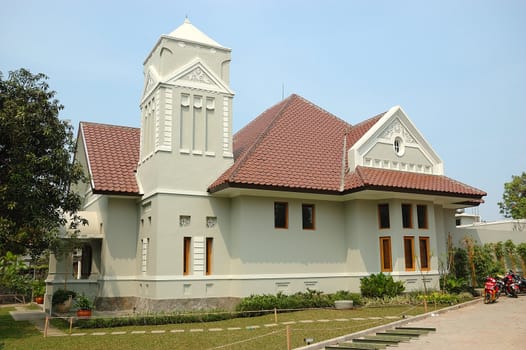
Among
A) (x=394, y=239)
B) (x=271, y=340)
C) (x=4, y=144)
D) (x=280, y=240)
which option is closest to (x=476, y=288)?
(x=394, y=239)

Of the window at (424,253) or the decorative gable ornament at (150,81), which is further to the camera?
the window at (424,253)

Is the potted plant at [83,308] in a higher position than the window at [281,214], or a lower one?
lower

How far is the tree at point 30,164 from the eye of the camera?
17.3 meters

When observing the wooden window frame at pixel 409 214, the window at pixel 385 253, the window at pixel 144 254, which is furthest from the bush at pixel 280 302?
the wooden window frame at pixel 409 214

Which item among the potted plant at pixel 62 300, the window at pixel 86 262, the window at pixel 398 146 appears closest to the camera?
the potted plant at pixel 62 300

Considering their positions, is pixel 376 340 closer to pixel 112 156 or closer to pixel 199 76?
pixel 199 76

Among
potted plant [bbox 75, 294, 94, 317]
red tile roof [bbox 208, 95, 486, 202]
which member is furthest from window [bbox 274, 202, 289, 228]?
potted plant [bbox 75, 294, 94, 317]

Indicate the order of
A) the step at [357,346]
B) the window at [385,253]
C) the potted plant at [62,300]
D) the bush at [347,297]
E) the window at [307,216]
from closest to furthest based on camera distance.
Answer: the step at [357,346] → the bush at [347,297] → the potted plant at [62,300] → the window at [385,253] → the window at [307,216]

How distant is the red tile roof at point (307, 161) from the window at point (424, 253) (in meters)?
2.41

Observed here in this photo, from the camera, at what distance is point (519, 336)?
1313 cm

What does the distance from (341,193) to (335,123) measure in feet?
20.7

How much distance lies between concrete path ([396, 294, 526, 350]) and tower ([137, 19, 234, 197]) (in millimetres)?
10913

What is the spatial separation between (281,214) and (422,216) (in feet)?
23.1

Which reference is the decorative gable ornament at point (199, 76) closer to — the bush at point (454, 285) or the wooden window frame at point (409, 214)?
the wooden window frame at point (409, 214)
